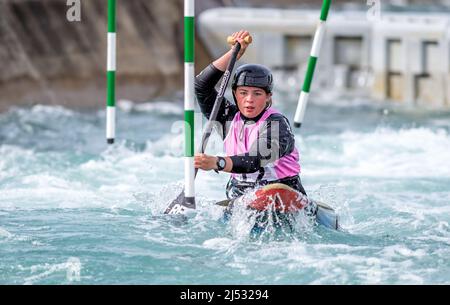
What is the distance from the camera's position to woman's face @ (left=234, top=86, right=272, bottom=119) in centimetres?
788

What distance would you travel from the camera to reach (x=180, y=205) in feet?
27.3

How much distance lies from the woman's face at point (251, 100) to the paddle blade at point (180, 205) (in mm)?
746

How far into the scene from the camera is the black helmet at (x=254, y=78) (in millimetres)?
7848

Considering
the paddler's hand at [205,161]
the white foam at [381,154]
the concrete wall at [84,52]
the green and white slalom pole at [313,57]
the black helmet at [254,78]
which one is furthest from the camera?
the concrete wall at [84,52]

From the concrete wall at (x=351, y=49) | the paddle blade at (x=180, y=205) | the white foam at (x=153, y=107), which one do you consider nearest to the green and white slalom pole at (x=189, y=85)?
the paddle blade at (x=180, y=205)

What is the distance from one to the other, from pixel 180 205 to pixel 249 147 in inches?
30.5

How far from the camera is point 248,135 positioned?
313 inches

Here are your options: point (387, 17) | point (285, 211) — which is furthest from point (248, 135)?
point (387, 17)

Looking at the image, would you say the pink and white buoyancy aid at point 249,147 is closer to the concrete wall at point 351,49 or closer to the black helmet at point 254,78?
the black helmet at point 254,78

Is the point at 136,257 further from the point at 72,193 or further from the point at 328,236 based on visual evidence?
the point at 72,193

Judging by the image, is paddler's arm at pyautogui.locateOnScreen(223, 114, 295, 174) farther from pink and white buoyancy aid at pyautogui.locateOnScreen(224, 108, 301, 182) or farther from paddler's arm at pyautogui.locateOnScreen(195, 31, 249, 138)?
paddler's arm at pyautogui.locateOnScreen(195, 31, 249, 138)

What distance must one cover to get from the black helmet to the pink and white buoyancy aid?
212 millimetres

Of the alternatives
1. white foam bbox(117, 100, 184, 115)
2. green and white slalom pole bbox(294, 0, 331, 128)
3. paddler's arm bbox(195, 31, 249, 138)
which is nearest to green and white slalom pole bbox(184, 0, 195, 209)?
paddler's arm bbox(195, 31, 249, 138)
